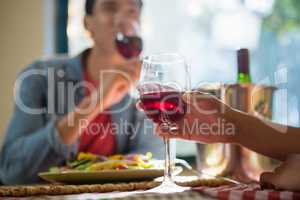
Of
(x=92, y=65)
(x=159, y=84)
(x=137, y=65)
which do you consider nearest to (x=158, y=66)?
(x=159, y=84)

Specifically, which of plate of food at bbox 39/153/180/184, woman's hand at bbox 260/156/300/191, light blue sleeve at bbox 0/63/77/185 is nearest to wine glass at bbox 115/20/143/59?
light blue sleeve at bbox 0/63/77/185

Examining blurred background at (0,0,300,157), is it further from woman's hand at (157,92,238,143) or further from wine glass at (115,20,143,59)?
woman's hand at (157,92,238,143)

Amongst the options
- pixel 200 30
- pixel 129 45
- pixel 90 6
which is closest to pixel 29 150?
pixel 129 45

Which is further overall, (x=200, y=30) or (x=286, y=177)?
(x=200, y=30)

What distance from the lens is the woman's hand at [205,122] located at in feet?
2.78

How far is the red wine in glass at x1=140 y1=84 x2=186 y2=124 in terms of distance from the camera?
0.83 meters

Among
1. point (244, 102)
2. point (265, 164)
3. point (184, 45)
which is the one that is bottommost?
point (265, 164)

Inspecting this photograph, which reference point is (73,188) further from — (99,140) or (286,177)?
(99,140)

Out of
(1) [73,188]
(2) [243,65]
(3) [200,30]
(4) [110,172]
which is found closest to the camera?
(1) [73,188]

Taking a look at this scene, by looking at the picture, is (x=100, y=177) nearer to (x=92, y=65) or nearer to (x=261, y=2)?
(x=92, y=65)

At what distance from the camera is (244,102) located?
1.02m

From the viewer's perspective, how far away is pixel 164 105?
0.84 metres

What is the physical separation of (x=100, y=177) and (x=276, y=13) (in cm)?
186

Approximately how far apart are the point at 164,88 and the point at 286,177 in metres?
0.29
